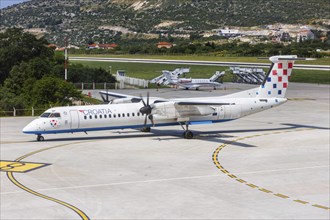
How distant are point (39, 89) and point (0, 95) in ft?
28.6

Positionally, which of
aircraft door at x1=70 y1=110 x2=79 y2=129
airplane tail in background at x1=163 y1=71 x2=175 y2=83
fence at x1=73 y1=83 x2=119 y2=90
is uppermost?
airplane tail in background at x1=163 y1=71 x2=175 y2=83

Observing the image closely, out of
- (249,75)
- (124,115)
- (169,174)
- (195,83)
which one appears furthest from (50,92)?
(249,75)

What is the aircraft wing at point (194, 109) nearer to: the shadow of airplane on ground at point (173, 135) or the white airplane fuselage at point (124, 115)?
the white airplane fuselage at point (124, 115)

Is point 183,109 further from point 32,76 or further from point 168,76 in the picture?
point 168,76

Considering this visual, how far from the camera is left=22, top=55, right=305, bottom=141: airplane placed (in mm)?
40125

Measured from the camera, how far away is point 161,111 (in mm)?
42531

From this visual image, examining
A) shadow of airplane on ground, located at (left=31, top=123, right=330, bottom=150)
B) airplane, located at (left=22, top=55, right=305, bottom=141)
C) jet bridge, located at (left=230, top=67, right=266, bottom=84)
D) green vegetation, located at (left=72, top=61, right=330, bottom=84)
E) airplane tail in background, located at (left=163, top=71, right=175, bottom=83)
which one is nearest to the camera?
airplane, located at (left=22, top=55, right=305, bottom=141)

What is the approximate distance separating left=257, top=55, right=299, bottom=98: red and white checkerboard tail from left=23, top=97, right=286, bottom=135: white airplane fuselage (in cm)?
81

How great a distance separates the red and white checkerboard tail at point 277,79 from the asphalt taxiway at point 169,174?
3.48m

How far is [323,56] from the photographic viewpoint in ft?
475

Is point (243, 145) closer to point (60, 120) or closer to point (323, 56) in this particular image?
point (60, 120)

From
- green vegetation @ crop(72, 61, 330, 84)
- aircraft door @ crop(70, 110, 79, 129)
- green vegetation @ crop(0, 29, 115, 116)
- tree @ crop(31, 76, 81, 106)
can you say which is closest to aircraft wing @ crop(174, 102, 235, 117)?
aircraft door @ crop(70, 110, 79, 129)

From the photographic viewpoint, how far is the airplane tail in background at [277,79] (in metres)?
46.5

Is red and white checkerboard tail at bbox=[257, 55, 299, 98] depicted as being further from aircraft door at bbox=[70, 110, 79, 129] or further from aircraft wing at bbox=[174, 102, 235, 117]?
aircraft door at bbox=[70, 110, 79, 129]
